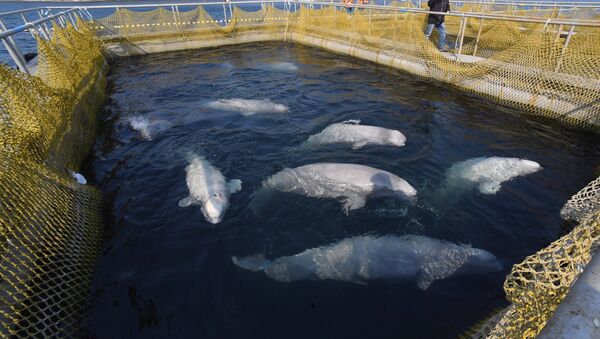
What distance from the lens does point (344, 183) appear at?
23.9 feet

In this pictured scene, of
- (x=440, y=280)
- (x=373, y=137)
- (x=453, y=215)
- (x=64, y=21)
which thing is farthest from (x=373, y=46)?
(x=64, y=21)

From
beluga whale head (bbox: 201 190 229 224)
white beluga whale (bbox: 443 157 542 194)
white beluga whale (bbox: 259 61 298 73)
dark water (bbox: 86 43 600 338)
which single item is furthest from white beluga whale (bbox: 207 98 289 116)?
white beluga whale (bbox: 443 157 542 194)

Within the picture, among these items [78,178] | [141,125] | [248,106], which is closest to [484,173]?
[248,106]

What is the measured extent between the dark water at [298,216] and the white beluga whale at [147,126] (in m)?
0.25

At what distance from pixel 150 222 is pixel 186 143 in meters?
3.57

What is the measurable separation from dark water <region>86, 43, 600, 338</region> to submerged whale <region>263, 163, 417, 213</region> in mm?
254

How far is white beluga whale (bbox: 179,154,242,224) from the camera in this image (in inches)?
264

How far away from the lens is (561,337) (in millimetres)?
2133

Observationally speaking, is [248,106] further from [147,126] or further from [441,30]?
[441,30]

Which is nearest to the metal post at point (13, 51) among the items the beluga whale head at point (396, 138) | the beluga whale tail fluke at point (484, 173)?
the beluga whale head at point (396, 138)

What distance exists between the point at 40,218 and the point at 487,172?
29.9 feet

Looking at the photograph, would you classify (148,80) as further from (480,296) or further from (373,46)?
(480,296)

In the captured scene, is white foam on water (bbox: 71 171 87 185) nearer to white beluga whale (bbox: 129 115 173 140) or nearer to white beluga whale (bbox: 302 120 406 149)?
white beluga whale (bbox: 129 115 173 140)

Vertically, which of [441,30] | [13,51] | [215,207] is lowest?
[215,207]
